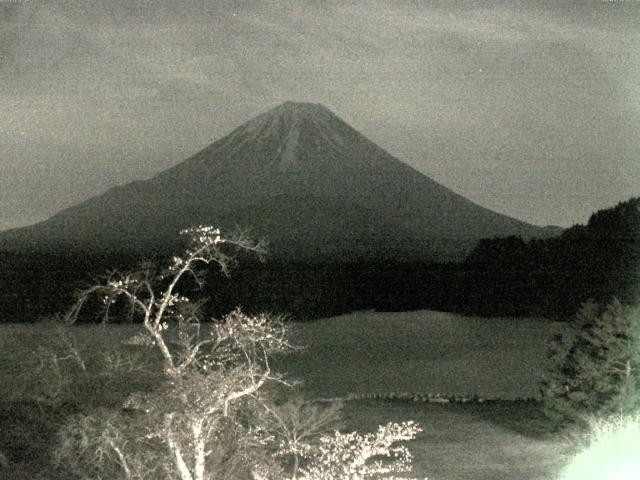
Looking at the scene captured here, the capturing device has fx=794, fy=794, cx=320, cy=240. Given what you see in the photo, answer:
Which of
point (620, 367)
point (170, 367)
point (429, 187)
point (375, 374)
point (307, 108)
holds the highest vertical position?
point (307, 108)

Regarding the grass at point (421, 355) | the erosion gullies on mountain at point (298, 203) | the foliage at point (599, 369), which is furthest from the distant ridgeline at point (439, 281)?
the erosion gullies on mountain at point (298, 203)

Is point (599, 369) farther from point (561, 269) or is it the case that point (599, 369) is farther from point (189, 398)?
point (561, 269)

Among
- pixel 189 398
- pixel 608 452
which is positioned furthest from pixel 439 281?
pixel 189 398

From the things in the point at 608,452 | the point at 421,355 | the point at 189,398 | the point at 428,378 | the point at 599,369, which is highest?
the point at 189,398

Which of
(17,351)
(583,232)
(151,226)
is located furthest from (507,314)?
(151,226)

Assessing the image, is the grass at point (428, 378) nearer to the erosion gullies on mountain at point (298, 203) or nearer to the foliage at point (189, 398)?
the foliage at point (189, 398)

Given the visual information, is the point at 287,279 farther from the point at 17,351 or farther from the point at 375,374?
the point at 17,351

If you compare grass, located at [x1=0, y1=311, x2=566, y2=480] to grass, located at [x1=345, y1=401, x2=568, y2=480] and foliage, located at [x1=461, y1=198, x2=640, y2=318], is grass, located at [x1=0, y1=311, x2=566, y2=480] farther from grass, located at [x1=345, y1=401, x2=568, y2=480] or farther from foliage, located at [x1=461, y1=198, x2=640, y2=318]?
foliage, located at [x1=461, y1=198, x2=640, y2=318]
